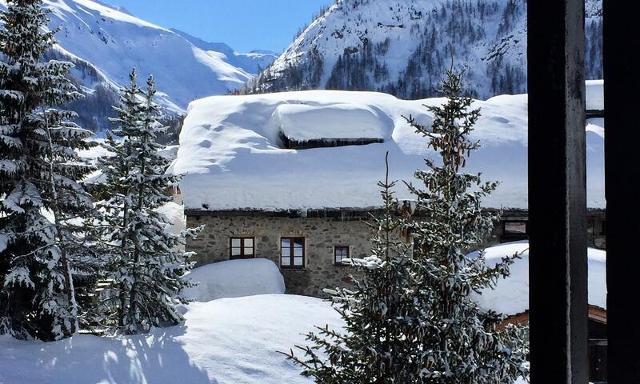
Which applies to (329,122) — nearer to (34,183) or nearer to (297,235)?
(297,235)

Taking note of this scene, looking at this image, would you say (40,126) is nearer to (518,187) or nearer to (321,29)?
(518,187)

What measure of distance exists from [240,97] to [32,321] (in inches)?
534

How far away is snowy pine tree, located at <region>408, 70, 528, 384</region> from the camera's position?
5.26m

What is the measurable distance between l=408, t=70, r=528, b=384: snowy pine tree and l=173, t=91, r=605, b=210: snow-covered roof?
8.03m

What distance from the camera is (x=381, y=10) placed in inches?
6334

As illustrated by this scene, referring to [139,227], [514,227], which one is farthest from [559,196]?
[514,227]

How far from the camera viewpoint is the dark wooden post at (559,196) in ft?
3.31

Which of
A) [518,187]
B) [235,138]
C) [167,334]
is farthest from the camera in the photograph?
[235,138]

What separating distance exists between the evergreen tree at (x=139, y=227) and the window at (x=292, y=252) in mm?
5347

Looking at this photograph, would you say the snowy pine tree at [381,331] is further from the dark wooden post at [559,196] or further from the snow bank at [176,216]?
the snow bank at [176,216]

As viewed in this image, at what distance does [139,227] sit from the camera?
10180mm

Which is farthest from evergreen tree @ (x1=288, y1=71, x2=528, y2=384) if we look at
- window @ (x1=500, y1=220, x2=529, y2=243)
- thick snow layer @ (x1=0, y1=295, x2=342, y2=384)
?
window @ (x1=500, y1=220, x2=529, y2=243)

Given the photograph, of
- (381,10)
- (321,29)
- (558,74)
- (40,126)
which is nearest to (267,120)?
(40,126)

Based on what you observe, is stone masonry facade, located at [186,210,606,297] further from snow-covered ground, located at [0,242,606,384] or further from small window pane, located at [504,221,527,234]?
snow-covered ground, located at [0,242,606,384]
